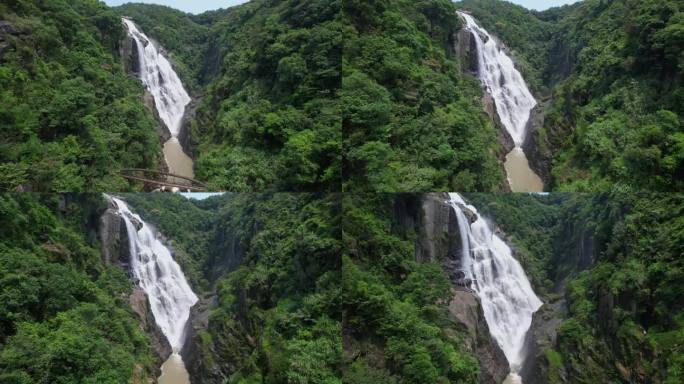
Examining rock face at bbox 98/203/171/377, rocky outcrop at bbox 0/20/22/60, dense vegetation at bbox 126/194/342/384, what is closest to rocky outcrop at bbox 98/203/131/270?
rock face at bbox 98/203/171/377

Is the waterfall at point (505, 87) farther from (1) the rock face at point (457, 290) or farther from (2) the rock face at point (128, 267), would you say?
(2) the rock face at point (128, 267)

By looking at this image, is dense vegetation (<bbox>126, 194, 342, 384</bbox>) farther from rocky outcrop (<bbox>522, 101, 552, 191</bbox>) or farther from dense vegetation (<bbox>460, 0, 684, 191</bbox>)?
dense vegetation (<bbox>460, 0, 684, 191</bbox>)

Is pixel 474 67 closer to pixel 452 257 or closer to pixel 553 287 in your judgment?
pixel 452 257

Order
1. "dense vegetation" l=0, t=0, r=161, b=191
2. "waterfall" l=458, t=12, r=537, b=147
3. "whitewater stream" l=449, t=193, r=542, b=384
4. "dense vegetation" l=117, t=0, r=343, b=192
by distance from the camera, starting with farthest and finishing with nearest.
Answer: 1. "whitewater stream" l=449, t=193, r=542, b=384
2. "dense vegetation" l=117, t=0, r=343, b=192
3. "waterfall" l=458, t=12, r=537, b=147
4. "dense vegetation" l=0, t=0, r=161, b=191

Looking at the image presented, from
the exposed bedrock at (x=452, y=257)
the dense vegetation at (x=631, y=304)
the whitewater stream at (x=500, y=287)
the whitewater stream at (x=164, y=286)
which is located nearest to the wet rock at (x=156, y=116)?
the whitewater stream at (x=164, y=286)

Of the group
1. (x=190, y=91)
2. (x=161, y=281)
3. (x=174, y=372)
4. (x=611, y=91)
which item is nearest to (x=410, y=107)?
(x=611, y=91)

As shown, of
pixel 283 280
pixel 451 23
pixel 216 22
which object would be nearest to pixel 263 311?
pixel 283 280

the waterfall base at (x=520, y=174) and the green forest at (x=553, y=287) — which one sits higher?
the waterfall base at (x=520, y=174)
